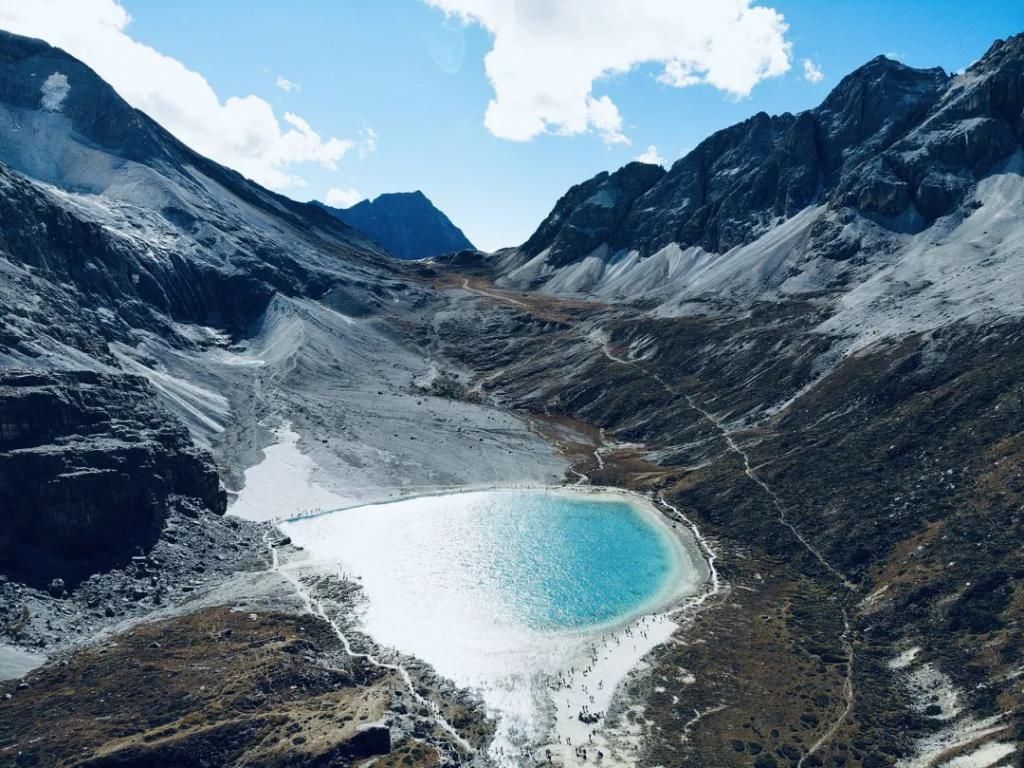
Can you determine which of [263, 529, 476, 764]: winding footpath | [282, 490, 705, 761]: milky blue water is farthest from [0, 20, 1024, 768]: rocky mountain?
[282, 490, 705, 761]: milky blue water

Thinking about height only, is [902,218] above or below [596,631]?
above

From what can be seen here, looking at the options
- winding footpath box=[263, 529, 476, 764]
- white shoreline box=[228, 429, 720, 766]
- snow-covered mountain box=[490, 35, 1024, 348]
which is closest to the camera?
winding footpath box=[263, 529, 476, 764]

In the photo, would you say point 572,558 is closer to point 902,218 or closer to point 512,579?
A: point 512,579

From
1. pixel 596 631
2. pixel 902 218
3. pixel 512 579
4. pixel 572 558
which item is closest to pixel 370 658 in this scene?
pixel 512 579

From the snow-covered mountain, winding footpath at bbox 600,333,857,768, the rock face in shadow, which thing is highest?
the snow-covered mountain

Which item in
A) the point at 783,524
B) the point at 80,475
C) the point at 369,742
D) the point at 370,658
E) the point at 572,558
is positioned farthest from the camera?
the point at 783,524

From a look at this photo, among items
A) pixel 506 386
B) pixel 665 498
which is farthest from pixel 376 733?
pixel 506 386

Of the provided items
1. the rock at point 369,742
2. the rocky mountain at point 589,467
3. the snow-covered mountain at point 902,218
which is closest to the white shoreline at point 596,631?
the rocky mountain at point 589,467

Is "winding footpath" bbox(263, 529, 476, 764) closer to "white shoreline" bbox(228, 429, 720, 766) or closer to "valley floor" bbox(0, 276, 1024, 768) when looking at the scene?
"valley floor" bbox(0, 276, 1024, 768)

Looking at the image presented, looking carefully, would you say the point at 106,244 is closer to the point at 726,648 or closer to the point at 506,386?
the point at 506,386

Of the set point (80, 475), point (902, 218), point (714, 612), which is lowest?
point (80, 475)
